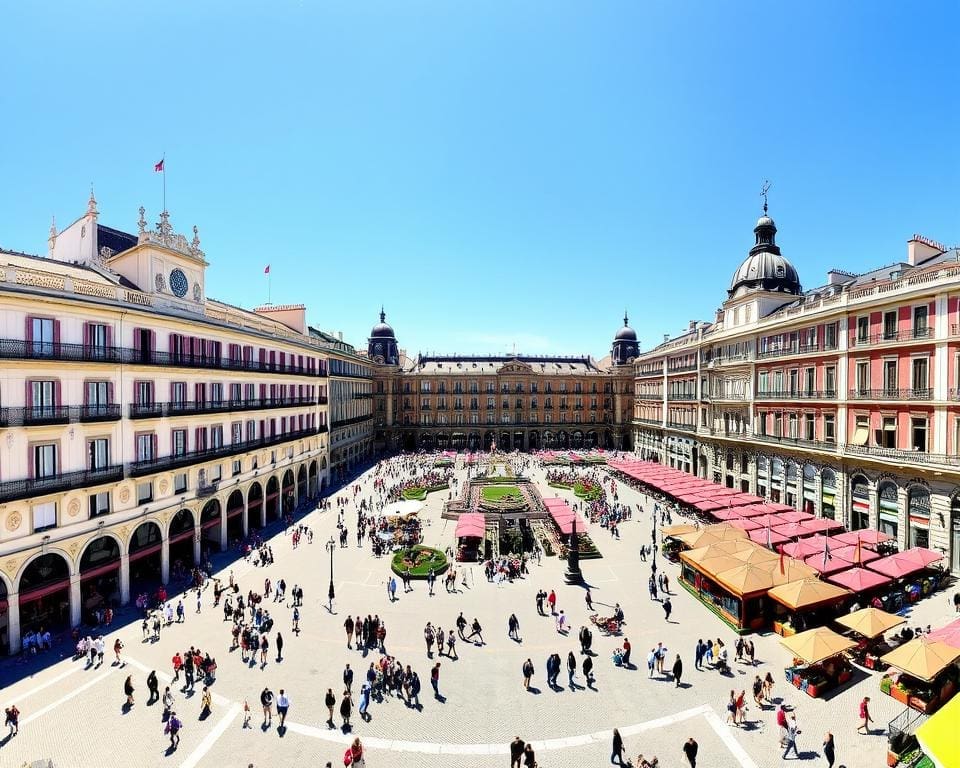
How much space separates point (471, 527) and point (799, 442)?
28.4m

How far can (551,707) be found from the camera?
1797cm

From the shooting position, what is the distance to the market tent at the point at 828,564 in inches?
1029

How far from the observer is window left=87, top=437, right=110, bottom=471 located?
25.3 meters

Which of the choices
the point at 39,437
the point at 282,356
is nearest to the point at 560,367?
the point at 282,356

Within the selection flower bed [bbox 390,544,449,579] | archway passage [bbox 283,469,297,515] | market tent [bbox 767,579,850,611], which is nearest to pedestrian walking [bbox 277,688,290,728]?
flower bed [bbox 390,544,449,579]

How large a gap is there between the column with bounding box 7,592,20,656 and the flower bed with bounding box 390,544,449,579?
59.9ft

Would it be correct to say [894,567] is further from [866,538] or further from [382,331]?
[382,331]

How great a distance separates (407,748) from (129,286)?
3124 cm

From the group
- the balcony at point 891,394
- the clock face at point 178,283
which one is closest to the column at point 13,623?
the clock face at point 178,283

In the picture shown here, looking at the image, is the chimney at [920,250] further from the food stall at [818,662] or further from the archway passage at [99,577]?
the archway passage at [99,577]

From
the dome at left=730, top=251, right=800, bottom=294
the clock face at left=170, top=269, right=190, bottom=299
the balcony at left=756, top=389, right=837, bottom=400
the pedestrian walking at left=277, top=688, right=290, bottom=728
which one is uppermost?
the dome at left=730, top=251, right=800, bottom=294

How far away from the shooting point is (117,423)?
26.6 metres

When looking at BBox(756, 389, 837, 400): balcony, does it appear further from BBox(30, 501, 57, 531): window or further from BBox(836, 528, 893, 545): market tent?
BBox(30, 501, 57, 531): window

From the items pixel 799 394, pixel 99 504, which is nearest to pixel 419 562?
pixel 99 504
